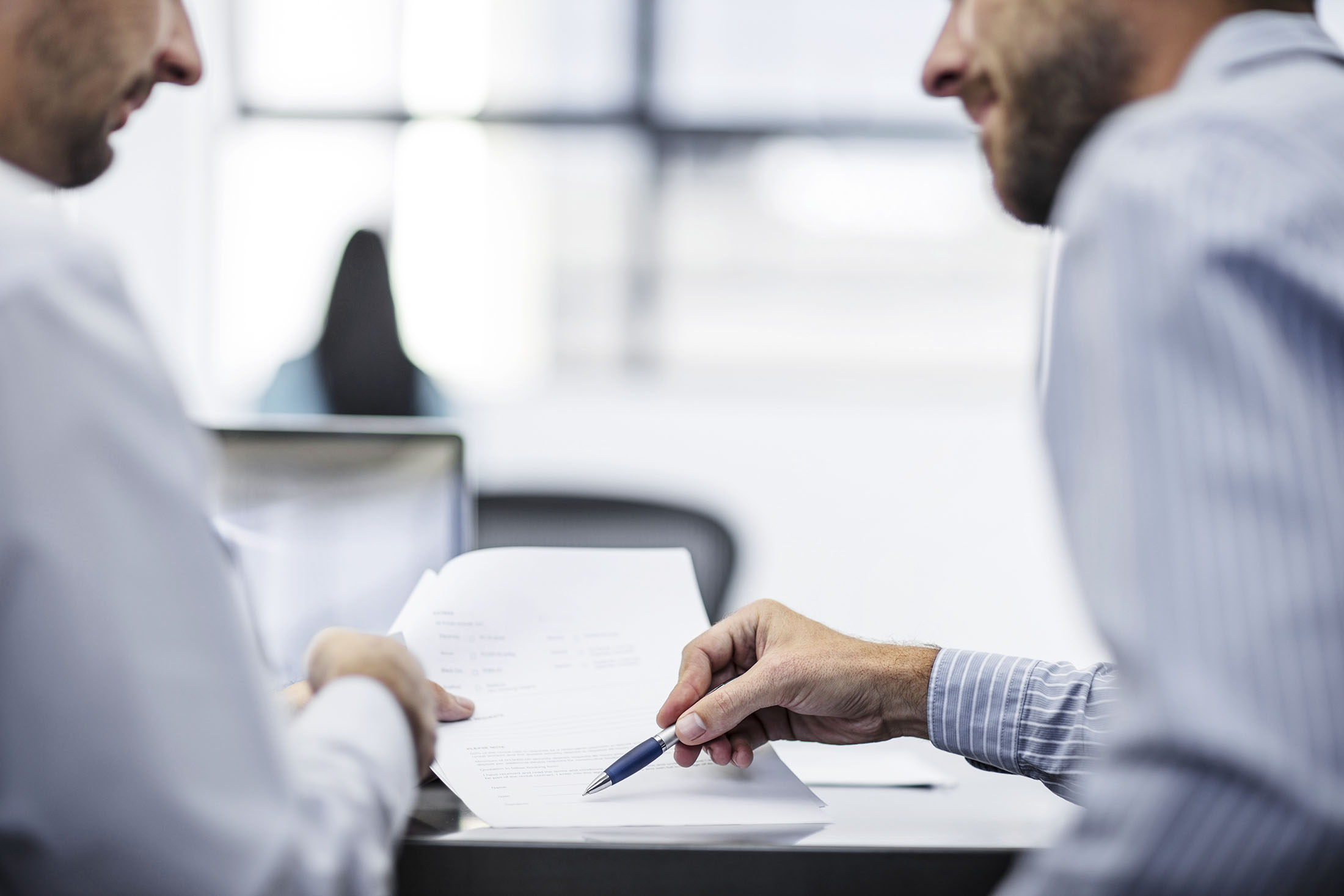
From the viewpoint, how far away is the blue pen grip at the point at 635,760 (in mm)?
741

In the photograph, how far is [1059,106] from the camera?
665 millimetres

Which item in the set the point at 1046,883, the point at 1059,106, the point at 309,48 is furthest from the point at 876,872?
the point at 309,48

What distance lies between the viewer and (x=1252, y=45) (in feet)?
1.91

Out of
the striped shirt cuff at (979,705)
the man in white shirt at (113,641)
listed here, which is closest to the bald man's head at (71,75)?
the man in white shirt at (113,641)

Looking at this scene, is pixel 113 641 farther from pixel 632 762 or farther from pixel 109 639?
pixel 632 762

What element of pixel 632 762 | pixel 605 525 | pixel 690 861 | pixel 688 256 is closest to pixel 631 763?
pixel 632 762

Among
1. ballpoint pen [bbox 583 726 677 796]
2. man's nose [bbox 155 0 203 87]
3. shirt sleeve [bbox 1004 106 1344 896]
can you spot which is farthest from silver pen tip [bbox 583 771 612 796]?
man's nose [bbox 155 0 203 87]

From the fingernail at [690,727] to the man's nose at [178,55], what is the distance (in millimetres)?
607

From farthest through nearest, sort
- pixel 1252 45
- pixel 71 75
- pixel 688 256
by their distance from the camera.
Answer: pixel 688 256 < pixel 71 75 < pixel 1252 45

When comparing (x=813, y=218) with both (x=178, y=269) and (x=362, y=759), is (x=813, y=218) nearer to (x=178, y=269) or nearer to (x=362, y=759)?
(x=178, y=269)

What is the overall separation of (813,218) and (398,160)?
1.19 meters

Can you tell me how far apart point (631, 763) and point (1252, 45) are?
1.86ft

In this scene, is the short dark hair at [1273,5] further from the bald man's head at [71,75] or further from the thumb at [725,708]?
the bald man's head at [71,75]

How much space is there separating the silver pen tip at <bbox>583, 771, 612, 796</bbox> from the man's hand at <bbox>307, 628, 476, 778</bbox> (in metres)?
0.12
